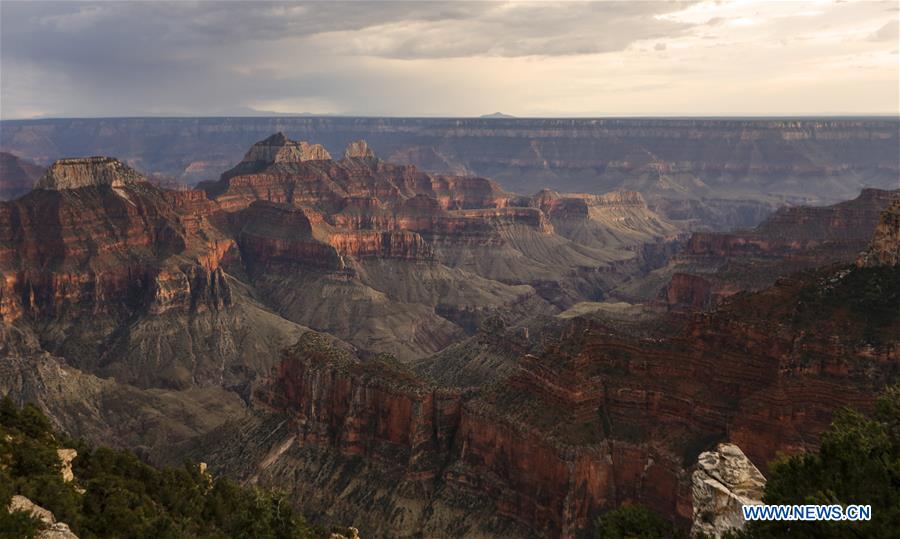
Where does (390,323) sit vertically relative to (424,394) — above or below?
below

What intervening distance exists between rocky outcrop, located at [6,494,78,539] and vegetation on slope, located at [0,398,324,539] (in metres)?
0.50

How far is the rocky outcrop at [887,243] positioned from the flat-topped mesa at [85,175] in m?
143

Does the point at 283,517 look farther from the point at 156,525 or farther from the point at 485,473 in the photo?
the point at 485,473

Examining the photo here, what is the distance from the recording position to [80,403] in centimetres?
10462

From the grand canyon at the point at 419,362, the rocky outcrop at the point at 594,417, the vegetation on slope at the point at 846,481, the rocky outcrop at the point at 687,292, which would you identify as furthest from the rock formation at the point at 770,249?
the vegetation on slope at the point at 846,481

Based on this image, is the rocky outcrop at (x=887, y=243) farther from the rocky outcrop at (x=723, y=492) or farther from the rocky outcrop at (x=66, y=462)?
the rocky outcrop at (x=66, y=462)

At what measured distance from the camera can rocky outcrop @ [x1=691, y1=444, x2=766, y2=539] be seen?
110ft

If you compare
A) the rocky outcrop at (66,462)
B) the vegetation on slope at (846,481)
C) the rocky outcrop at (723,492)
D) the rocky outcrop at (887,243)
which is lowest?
the rocky outcrop at (66,462)

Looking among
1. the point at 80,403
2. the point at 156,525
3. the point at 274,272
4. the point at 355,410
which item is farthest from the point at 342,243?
the point at 156,525

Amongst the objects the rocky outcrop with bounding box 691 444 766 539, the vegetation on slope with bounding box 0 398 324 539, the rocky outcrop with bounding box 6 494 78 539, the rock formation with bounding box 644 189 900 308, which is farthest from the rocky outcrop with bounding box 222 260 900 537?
the rock formation with bounding box 644 189 900 308

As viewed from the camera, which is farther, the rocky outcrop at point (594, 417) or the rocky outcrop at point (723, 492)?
the rocky outcrop at point (594, 417)

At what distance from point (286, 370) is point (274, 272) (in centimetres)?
10132

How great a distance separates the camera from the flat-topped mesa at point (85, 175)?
5802 inches

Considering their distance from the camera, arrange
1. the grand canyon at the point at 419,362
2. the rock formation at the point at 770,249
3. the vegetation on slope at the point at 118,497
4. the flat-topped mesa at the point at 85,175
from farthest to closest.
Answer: the flat-topped mesa at the point at 85,175 → the rock formation at the point at 770,249 → the grand canyon at the point at 419,362 → the vegetation on slope at the point at 118,497
